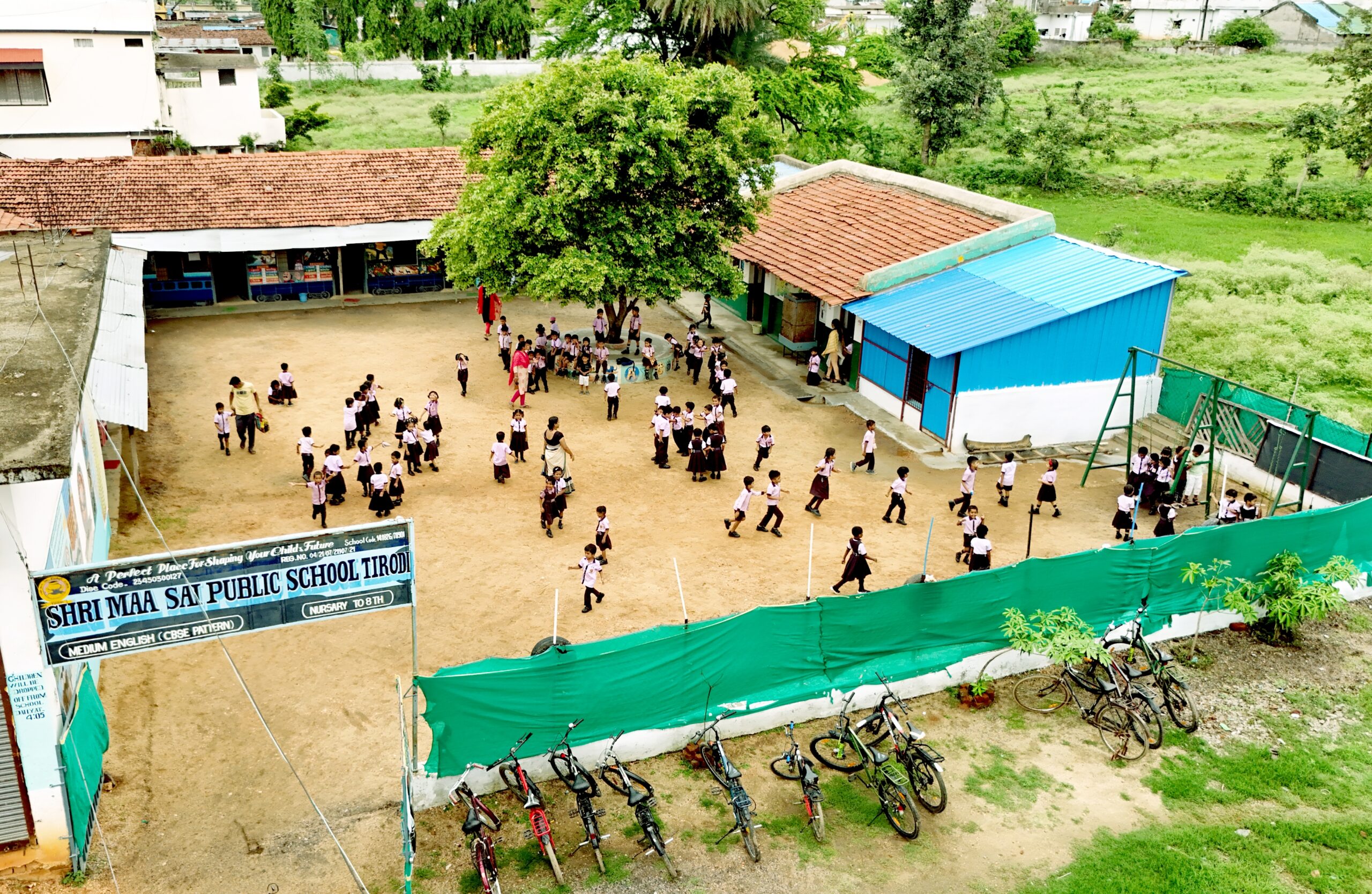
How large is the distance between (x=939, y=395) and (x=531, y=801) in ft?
40.2

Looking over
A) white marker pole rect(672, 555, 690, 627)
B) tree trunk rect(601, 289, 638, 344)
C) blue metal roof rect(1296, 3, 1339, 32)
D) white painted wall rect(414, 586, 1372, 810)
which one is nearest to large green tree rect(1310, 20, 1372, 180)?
tree trunk rect(601, 289, 638, 344)

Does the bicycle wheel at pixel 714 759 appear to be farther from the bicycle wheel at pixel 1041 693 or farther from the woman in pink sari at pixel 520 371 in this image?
the woman in pink sari at pixel 520 371

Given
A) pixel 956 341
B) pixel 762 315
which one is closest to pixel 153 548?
pixel 956 341

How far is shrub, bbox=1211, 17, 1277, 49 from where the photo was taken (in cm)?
6838

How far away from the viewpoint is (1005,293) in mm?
20219

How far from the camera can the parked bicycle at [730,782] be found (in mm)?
9859

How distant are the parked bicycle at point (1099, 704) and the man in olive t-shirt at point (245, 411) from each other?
41.6ft

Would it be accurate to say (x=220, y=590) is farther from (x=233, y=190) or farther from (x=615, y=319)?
(x=233, y=190)

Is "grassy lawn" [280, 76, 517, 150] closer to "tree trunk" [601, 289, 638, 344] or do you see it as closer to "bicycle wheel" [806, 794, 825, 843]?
"tree trunk" [601, 289, 638, 344]

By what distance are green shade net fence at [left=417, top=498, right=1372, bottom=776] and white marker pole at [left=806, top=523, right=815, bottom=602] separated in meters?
1.66

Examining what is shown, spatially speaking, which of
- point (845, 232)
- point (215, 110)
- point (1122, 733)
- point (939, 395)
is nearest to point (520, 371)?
point (939, 395)

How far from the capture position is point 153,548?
15156 mm

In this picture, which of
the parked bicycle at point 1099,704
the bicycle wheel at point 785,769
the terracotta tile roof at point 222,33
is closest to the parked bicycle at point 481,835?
the bicycle wheel at point 785,769

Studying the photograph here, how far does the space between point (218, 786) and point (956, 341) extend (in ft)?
43.9
